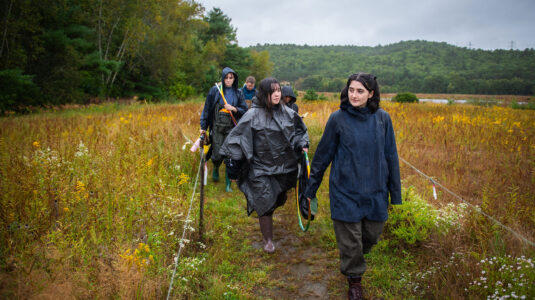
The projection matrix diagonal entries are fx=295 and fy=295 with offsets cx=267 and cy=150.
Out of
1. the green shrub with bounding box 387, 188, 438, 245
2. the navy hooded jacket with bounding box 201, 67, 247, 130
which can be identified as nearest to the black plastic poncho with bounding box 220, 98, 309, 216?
the green shrub with bounding box 387, 188, 438, 245

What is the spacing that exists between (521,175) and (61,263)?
635 centimetres

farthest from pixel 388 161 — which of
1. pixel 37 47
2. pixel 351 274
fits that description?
pixel 37 47

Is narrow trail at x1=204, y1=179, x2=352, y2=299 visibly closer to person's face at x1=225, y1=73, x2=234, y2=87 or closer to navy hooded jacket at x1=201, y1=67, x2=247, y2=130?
navy hooded jacket at x1=201, y1=67, x2=247, y2=130

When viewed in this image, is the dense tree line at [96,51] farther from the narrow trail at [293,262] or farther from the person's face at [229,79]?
the narrow trail at [293,262]

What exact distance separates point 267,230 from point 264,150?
1.00 m

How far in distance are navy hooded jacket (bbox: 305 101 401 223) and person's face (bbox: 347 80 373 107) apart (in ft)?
0.20

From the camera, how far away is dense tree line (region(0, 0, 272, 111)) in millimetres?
14781

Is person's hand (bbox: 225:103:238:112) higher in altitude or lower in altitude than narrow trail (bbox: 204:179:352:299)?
higher

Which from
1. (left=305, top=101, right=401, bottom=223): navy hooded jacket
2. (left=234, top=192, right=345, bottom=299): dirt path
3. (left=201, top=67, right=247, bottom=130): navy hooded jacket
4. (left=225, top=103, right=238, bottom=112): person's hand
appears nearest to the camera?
(left=305, top=101, right=401, bottom=223): navy hooded jacket

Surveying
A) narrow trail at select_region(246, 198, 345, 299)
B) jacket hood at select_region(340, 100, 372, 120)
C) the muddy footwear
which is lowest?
narrow trail at select_region(246, 198, 345, 299)

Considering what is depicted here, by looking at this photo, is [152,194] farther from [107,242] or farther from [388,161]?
[388,161]

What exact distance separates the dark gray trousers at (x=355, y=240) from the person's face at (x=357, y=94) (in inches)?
40.9

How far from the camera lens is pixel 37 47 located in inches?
619

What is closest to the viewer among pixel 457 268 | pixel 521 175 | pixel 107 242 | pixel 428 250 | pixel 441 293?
pixel 441 293
